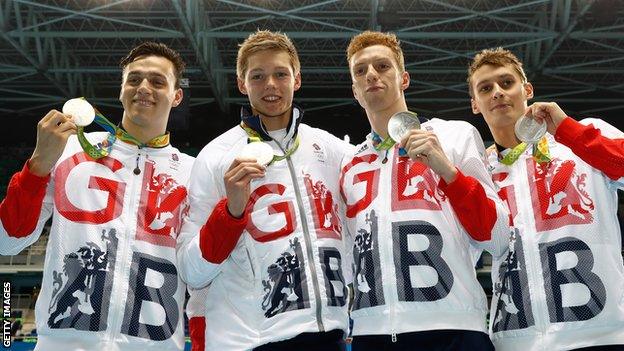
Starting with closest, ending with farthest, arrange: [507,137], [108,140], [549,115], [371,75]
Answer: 1. [549,115]
2. [371,75]
3. [108,140]
4. [507,137]

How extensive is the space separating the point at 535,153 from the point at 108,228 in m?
A: 2.43

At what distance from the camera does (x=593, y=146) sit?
11.6 feet

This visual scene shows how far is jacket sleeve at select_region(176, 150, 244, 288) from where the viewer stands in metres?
3.27

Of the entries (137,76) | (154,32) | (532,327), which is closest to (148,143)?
(137,76)

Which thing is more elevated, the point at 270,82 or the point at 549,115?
the point at 270,82

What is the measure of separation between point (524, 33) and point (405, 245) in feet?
50.0

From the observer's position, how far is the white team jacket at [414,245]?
3283mm

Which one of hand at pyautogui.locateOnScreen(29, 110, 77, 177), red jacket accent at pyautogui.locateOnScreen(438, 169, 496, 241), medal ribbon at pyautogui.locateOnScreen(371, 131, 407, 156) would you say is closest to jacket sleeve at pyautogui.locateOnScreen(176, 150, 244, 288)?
hand at pyautogui.locateOnScreen(29, 110, 77, 177)

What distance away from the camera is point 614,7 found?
1570cm

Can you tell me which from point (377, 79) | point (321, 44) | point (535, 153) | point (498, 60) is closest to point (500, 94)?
point (498, 60)

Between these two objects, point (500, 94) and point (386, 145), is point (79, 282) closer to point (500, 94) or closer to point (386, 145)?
point (386, 145)

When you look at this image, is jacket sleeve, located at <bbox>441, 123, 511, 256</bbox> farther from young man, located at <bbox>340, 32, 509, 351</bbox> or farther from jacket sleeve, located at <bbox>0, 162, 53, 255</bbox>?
jacket sleeve, located at <bbox>0, 162, 53, 255</bbox>

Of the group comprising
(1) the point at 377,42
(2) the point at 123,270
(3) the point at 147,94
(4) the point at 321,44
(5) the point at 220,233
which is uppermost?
(4) the point at 321,44

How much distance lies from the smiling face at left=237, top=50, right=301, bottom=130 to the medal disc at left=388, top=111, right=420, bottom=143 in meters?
Result: 0.63
